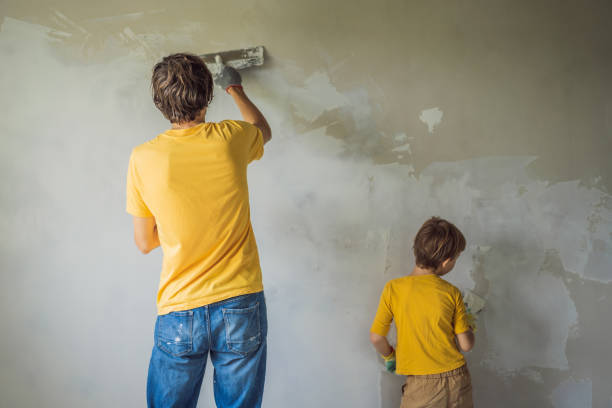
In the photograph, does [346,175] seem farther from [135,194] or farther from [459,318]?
[135,194]

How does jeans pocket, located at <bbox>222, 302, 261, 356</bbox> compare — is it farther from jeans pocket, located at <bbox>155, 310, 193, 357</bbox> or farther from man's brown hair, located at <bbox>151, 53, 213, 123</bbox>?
man's brown hair, located at <bbox>151, 53, 213, 123</bbox>

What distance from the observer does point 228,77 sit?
1.57m

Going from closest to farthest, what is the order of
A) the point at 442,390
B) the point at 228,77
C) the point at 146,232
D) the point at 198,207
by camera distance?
the point at 198,207 → the point at 146,232 → the point at 442,390 → the point at 228,77

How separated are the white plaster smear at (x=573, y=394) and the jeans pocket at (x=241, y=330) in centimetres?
129

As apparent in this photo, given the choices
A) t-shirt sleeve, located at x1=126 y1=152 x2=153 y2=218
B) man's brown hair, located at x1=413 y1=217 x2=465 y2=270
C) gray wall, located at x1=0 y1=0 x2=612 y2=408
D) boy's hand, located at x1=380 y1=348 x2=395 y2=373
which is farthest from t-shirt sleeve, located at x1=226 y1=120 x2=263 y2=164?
boy's hand, located at x1=380 y1=348 x2=395 y2=373

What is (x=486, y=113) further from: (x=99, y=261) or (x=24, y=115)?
(x=24, y=115)

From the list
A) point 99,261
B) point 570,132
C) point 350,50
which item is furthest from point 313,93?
point 99,261

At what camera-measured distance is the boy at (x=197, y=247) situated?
112 cm

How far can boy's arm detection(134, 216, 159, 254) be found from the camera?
123 centimetres

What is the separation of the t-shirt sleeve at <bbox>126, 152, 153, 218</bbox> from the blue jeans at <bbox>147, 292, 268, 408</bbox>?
1.00ft

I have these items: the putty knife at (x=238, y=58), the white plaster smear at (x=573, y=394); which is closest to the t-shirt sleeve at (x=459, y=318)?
the white plaster smear at (x=573, y=394)

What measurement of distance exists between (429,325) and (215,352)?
2.26ft

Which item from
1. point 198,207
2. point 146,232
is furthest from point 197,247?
point 146,232

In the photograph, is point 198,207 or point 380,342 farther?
point 380,342
